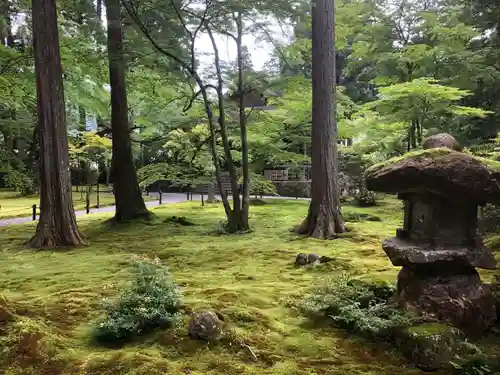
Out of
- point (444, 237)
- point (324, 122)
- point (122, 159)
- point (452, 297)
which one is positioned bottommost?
point (452, 297)

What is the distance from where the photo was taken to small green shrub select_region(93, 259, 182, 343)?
330 cm

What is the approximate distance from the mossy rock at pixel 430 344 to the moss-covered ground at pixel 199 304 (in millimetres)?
112

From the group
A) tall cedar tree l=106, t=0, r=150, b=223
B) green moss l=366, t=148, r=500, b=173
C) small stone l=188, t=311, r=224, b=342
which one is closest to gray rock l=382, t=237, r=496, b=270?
green moss l=366, t=148, r=500, b=173

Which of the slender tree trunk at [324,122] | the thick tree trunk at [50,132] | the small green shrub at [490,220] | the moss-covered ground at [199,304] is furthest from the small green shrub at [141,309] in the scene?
the small green shrub at [490,220]

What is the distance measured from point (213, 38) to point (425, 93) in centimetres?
602

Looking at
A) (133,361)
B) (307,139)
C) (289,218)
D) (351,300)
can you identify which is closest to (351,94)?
(307,139)

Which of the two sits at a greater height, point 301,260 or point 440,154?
point 440,154

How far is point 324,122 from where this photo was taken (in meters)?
8.63

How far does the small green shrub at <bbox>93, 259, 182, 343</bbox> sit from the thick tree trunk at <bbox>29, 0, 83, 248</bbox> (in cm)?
453

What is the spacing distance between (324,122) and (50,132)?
5.40m

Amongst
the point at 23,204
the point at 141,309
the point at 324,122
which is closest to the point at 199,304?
the point at 141,309

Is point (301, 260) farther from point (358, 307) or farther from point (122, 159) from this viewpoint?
point (122, 159)

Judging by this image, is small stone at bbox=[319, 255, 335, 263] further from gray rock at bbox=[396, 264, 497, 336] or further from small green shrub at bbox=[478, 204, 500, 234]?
small green shrub at bbox=[478, 204, 500, 234]

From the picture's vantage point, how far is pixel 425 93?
36.8ft
